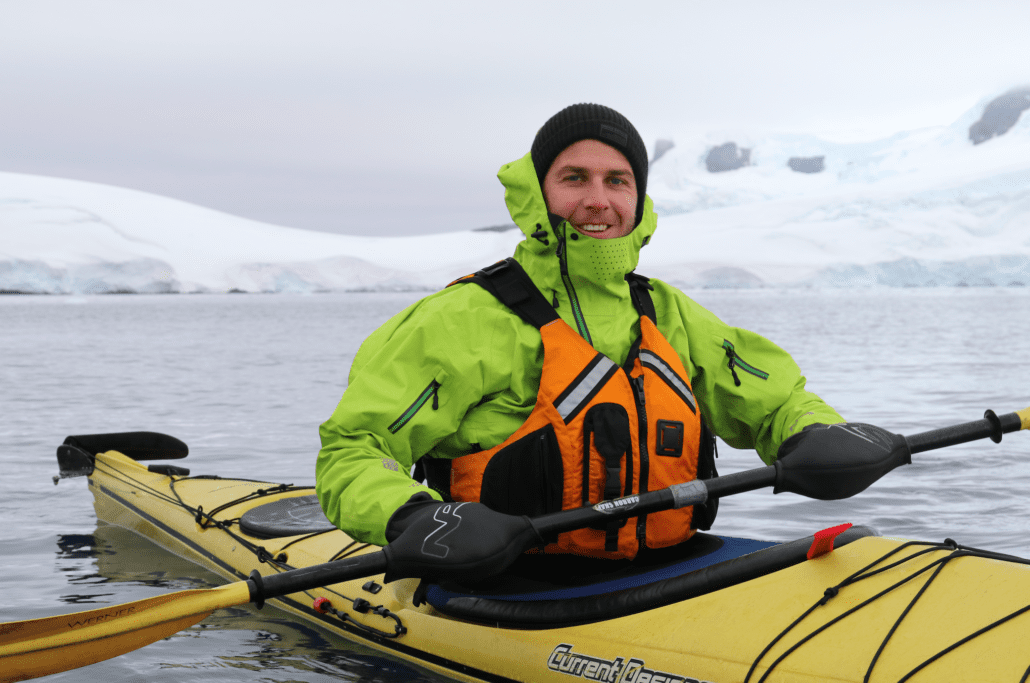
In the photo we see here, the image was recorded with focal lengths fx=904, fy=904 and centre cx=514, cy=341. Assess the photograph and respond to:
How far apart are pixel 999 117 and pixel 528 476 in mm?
69291

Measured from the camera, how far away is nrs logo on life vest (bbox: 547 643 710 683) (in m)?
1.90

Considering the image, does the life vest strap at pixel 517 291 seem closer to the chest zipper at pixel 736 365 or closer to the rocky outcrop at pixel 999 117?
the chest zipper at pixel 736 365

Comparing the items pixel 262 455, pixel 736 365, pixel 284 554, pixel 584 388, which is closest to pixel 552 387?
pixel 584 388

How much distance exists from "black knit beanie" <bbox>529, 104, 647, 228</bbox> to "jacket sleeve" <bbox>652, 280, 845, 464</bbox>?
0.28 meters

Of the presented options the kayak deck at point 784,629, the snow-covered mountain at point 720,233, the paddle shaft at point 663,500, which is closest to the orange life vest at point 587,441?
the paddle shaft at point 663,500

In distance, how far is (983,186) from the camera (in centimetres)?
4253

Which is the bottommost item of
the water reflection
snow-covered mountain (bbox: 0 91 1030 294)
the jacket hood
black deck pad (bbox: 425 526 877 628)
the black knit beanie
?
the water reflection

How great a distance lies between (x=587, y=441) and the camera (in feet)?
6.64

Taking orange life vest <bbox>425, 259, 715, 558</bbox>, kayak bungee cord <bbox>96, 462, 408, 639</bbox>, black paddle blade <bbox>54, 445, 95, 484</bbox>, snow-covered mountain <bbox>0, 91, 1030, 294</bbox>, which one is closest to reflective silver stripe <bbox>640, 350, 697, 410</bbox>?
orange life vest <bbox>425, 259, 715, 558</bbox>

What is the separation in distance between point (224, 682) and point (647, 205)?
2060 mm

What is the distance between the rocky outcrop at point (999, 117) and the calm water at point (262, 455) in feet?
157

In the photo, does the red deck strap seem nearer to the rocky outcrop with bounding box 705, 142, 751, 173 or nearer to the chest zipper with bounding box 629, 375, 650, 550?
the chest zipper with bounding box 629, 375, 650, 550

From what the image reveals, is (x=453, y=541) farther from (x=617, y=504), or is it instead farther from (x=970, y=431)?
(x=970, y=431)

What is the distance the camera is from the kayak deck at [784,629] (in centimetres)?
166
